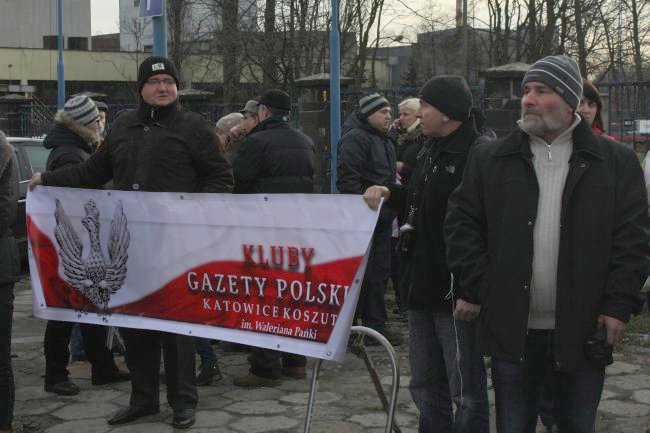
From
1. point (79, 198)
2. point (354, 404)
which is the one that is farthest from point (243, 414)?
point (79, 198)

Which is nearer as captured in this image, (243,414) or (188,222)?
(188,222)

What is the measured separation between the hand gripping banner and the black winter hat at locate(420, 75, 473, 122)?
1.87ft

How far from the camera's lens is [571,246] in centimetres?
355

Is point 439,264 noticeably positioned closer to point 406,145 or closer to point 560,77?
point 560,77

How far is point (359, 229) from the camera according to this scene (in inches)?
178

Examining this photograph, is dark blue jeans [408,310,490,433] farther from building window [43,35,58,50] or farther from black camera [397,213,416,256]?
building window [43,35,58,50]

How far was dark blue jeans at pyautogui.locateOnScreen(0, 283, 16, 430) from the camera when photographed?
5.18m

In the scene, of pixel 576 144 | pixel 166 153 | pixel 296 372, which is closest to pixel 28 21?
pixel 296 372

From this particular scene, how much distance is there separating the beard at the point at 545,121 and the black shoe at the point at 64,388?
12.8ft

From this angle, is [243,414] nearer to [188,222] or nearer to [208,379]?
[208,379]

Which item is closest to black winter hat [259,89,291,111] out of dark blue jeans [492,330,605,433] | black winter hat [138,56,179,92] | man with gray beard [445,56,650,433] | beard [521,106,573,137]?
black winter hat [138,56,179,92]

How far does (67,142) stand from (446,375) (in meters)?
3.21

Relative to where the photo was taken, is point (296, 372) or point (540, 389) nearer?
point (540, 389)

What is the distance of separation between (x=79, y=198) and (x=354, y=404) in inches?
83.2
